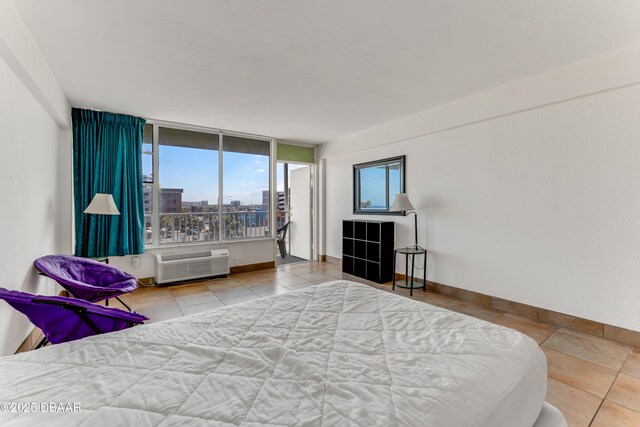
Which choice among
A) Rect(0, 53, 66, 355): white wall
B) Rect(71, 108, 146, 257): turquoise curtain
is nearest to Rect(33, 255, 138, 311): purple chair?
Rect(0, 53, 66, 355): white wall

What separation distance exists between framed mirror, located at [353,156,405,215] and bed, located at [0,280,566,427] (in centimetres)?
336

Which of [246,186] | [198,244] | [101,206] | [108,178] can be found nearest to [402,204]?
[246,186]

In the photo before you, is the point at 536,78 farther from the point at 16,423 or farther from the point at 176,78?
the point at 16,423

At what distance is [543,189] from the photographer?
9.85 ft

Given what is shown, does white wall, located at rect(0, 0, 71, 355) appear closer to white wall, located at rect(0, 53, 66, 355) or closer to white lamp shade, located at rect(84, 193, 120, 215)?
white wall, located at rect(0, 53, 66, 355)

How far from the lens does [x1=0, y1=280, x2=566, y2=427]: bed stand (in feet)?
2.71

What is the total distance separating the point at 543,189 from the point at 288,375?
3.25 meters

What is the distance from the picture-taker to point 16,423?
753 mm

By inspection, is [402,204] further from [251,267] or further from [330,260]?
[251,267]

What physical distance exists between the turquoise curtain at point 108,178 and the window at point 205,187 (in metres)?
0.30

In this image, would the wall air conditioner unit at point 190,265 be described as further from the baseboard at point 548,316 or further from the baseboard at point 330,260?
the baseboard at point 548,316

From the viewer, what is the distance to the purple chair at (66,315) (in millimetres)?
1549

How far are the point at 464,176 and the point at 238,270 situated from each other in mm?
4017

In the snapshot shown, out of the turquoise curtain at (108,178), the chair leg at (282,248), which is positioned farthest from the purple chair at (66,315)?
the chair leg at (282,248)
